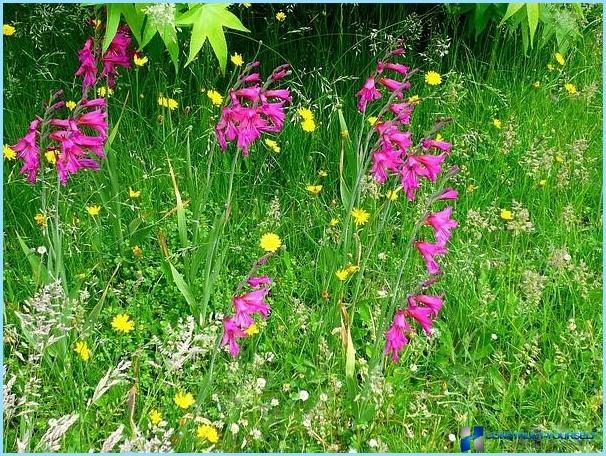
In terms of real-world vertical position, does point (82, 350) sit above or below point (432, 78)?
below

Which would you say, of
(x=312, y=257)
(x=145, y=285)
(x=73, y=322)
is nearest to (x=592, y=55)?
(x=312, y=257)

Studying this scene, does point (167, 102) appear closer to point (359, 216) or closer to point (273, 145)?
point (273, 145)

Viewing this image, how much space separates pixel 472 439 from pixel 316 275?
0.74 m

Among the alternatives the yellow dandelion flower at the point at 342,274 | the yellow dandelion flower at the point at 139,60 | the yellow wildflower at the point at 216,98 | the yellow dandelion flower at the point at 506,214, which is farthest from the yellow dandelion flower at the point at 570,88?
the yellow dandelion flower at the point at 139,60

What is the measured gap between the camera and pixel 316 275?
2490 mm

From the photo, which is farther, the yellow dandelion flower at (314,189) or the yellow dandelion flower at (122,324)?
the yellow dandelion flower at (314,189)

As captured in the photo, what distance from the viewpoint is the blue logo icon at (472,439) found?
2.01 metres

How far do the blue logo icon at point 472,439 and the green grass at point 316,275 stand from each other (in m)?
0.05

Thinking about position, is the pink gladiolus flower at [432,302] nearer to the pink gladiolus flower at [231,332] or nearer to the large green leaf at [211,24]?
the pink gladiolus flower at [231,332]

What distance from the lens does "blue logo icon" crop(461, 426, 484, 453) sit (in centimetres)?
201

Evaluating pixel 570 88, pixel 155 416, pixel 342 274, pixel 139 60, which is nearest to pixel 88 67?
pixel 139 60

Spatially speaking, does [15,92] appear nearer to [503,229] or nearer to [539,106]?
[503,229]

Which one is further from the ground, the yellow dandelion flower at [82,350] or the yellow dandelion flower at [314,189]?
the yellow dandelion flower at [314,189]

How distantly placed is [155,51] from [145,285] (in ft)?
3.02
